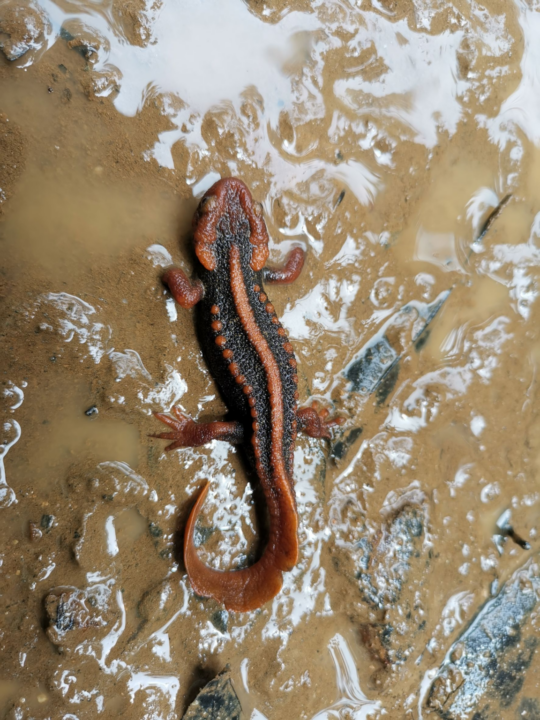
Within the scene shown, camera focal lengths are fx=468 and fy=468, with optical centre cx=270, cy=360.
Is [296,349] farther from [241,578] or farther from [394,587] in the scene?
[394,587]

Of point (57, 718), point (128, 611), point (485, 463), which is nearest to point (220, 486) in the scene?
point (128, 611)

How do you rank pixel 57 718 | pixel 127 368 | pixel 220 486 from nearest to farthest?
pixel 57 718 < pixel 127 368 < pixel 220 486

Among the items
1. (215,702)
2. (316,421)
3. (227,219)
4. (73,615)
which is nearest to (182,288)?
(227,219)

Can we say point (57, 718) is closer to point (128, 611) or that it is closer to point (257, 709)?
point (128, 611)

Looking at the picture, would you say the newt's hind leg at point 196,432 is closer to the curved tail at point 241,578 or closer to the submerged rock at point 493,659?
the curved tail at point 241,578

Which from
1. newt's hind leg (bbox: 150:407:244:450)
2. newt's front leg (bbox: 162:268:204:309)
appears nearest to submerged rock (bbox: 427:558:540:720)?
newt's hind leg (bbox: 150:407:244:450)

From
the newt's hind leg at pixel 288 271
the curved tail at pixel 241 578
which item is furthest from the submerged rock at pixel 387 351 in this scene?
the curved tail at pixel 241 578
